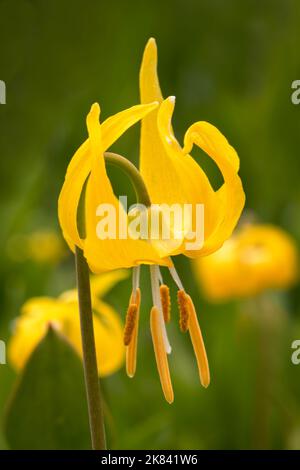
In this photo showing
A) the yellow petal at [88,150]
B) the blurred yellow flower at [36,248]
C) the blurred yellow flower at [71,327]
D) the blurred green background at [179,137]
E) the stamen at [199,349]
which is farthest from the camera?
the blurred yellow flower at [36,248]

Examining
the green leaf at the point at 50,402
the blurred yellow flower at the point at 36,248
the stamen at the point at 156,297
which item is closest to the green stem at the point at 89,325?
the stamen at the point at 156,297

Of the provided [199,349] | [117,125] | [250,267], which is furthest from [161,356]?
[250,267]

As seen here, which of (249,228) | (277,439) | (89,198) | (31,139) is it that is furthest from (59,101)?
(89,198)

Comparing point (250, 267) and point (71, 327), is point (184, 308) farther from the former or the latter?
point (250, 267)

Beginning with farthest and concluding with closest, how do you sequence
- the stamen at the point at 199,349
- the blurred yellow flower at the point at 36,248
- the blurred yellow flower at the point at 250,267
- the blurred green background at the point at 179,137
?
the blurred yellow flower at the point at 36,248
the blurred yellow flower at the point at 250,267
the blurred green background at the point at 179,137
the stamen at the point at 199,349

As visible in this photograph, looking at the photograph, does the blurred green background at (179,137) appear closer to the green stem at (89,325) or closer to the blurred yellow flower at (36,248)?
the blurred yellow flower at (36,248)
